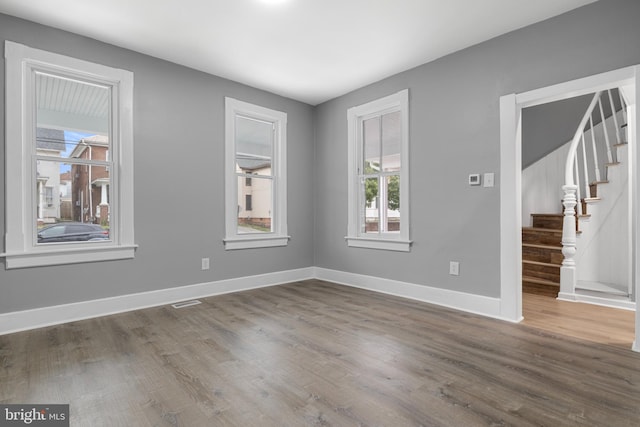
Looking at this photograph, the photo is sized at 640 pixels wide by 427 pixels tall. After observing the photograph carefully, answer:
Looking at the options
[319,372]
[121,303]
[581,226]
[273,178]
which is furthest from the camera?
[273,178]

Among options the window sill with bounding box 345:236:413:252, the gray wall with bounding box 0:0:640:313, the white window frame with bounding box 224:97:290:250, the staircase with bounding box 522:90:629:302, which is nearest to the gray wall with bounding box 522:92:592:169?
the staircase with bounding box 522:90:629:302

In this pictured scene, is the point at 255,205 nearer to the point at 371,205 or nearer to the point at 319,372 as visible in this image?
the point at 371,205

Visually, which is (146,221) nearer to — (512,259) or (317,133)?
(317,133)

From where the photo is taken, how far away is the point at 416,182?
3744mm

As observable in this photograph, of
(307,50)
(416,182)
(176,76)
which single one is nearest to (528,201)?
(416,182)

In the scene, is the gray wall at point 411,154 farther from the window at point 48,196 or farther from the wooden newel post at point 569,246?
the wooden newel post at point 569,246

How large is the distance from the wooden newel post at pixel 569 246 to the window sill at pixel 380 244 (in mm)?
1747

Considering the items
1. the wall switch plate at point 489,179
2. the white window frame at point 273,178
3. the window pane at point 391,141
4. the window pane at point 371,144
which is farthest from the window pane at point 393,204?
the white window frame at point 273,178

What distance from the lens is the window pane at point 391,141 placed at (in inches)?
161

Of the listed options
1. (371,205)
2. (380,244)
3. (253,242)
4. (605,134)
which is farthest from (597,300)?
(253,242)

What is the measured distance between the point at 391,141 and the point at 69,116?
135 inches

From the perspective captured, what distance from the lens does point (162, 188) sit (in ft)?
11.6
